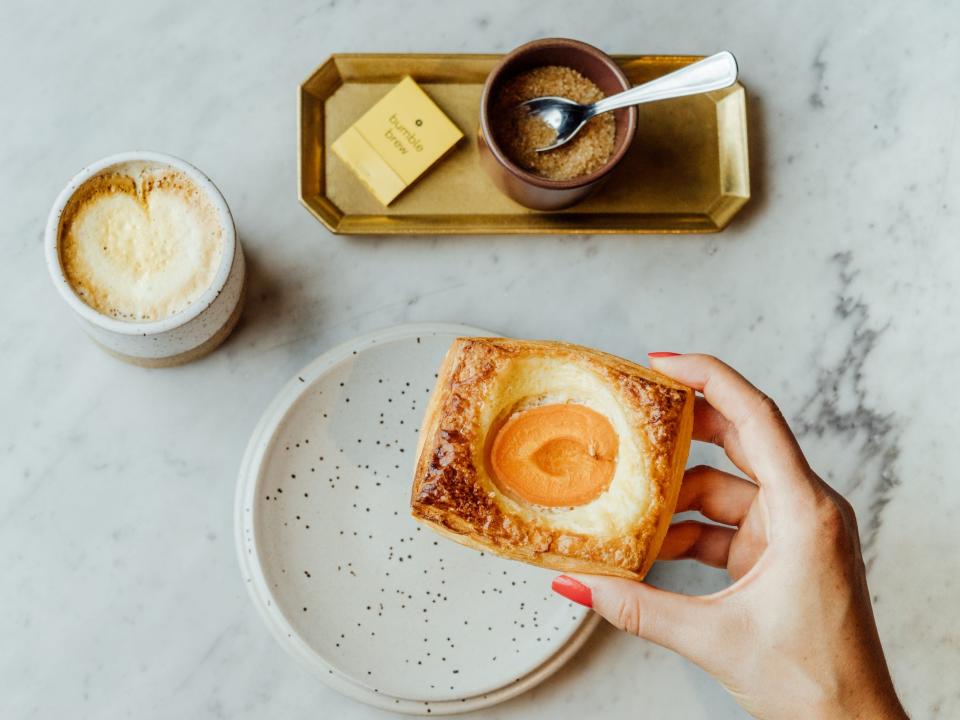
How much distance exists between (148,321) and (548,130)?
0.67 metres

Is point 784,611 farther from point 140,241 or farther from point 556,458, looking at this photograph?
point 140,241

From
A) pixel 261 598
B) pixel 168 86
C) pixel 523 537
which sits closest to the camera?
pixel 523 537

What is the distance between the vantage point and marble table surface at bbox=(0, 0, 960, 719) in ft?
4.71

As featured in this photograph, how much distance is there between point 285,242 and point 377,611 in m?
0.62

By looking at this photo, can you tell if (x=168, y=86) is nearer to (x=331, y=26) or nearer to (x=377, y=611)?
(x=331, y=26)

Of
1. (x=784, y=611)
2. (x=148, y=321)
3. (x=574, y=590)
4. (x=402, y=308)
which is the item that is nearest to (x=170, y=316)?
(x=148, y=321)

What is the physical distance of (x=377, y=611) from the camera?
4.54 ft

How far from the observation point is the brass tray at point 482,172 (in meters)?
1.43

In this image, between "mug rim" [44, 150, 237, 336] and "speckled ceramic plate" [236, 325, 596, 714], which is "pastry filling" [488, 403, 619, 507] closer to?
"speckled ceramic plate" [236, 325, 596, 714]

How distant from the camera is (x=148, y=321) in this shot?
4.04 feet

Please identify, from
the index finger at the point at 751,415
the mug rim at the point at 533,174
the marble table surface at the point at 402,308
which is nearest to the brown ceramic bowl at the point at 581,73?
the mug rim at the point at 533,174

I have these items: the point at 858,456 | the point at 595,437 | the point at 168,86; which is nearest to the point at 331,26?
the point at 168,86

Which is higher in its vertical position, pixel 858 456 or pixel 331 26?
pixel 331 26

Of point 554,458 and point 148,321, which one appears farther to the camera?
point 148,321
